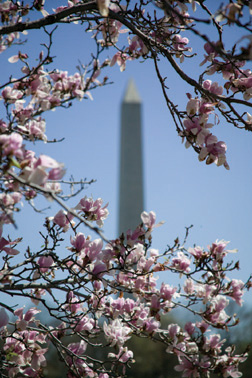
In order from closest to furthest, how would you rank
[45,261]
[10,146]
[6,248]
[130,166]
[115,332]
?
[10,146] → [6,248] → [45,261] → [115,332] → [130,166]

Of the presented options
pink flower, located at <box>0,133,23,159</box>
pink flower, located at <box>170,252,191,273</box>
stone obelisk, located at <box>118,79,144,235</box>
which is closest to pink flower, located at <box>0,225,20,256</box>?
pink flower, located at <box>0,133,23,159</box>

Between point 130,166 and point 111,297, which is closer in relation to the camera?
point 111,297

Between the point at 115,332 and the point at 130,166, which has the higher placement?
the point at 130,166

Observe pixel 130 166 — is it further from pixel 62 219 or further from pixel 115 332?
pixel 62 219

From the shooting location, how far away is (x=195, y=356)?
2.85 metres

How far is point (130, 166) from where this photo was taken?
15.3 meters

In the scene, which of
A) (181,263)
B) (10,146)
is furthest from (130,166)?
(10,146)

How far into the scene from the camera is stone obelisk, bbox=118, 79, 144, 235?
14500 mm

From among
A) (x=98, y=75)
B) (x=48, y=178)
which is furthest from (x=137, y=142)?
(x=48, y=178)

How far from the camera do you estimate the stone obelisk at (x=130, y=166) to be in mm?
14500

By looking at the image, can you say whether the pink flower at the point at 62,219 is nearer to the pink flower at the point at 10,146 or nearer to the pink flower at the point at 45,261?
the pink flower at the point at 45,261

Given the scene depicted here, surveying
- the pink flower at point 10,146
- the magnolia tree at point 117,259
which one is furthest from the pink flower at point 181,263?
the pink flower at point 10,146

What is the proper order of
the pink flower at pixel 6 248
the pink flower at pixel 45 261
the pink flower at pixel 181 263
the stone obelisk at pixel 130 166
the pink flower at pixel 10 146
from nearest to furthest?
the pink flower at pixel 10 146, the pink flower at pixel 6 248, the pink flower at pixel 45 261, the pink flower at pixel 181 263, the stone obelisk at pixel 130 166

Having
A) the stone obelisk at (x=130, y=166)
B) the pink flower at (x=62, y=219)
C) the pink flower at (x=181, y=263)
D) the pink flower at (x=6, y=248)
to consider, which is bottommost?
the pink flower at (x=6, y=248)
